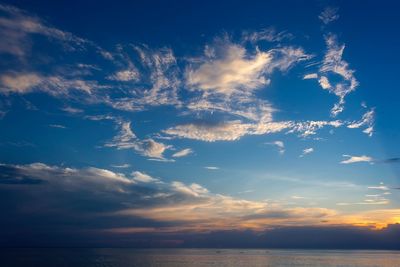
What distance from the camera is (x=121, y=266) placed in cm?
16038

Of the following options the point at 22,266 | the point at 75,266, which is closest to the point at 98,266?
the point at 75,266

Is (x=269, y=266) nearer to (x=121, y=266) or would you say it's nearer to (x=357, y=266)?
(x=357, y=266)

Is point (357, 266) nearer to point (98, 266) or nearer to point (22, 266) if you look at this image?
point (98, 266)

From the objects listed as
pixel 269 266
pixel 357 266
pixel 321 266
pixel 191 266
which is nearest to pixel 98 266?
pixel 191 266

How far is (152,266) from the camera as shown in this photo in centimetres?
16650

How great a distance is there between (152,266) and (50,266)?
46666 mm

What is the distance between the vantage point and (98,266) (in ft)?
522

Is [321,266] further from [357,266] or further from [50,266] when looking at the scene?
[50,266]

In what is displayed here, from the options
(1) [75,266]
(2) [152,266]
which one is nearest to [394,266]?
(2) [152,266]

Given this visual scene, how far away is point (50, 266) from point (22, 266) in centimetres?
1203

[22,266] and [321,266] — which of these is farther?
[321,266]

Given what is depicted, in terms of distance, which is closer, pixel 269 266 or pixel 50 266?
pixel 50 266

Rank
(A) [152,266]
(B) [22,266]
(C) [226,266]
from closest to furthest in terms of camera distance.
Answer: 1. (B) [22,266]
2. (A) [152,266]
3. (C) [226,266]

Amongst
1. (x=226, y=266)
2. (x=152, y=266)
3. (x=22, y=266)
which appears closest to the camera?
(x=22, y=266)
